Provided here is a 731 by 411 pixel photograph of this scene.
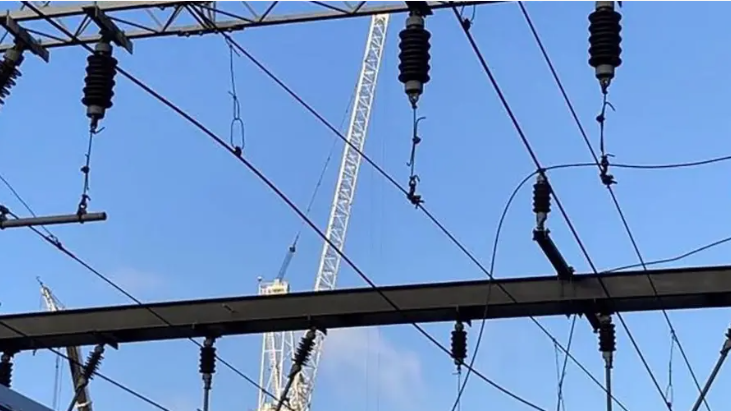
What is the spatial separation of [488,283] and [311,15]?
15.2 ft

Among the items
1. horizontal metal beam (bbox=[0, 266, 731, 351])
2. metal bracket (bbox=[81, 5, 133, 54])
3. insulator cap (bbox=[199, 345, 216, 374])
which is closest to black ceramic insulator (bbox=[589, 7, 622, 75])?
metal bracket (bbox=[81, 5, 133, 54])

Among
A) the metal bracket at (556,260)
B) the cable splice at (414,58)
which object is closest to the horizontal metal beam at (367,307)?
the metal bracket at (556,260)

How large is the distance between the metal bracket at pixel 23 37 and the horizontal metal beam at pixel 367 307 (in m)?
5.38

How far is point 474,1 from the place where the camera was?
1427 cm

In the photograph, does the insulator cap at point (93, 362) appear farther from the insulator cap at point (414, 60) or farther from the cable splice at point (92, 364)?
the insulator cap at point (414, 60)

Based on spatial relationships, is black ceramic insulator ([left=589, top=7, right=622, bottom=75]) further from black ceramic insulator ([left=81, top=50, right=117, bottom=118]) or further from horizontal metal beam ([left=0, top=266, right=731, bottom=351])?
horizontal metal beam ([left=0, top=266, right=731, bottom=351])

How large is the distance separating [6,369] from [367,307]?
5479 mm

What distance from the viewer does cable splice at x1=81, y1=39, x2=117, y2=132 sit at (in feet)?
42.5

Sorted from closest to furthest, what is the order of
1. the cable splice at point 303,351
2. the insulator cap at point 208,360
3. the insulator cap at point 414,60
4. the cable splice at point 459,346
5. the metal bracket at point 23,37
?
the insulator cap at point 414,60 < the metal bracket at point 23,37 < the cable splice at point 459,346 < the cable splice at point 303,351 < the insulator cap at point 208,360

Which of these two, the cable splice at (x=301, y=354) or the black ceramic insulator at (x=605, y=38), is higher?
the cable splice at (x=301, y=354)

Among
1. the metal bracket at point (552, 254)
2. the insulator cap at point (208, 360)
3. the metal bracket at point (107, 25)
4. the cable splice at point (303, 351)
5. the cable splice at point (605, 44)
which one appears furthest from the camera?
the insulator cap at point (208, 360)

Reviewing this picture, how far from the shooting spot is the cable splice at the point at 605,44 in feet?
38.2

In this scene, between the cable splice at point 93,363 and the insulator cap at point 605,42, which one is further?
the cable splice at point 93,363

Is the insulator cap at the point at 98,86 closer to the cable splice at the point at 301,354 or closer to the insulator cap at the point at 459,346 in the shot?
the cable splice at the point at 301,354
